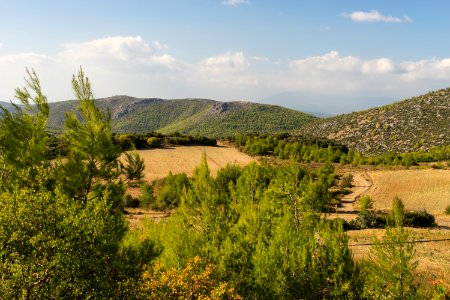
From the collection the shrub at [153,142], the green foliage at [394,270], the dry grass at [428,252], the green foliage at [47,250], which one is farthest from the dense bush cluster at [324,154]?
the green foliage at [47,250]

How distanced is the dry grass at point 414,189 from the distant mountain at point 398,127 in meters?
37.5

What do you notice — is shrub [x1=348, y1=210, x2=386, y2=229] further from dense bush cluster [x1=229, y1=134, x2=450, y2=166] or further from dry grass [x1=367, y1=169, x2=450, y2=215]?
dense bush cluster [x1=229, y1=134, x2=450, y2=166]

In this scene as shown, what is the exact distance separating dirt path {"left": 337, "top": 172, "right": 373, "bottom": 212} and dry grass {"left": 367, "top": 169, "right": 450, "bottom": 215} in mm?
1043

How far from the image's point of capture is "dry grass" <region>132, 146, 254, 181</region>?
2864 inches

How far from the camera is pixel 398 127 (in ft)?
375

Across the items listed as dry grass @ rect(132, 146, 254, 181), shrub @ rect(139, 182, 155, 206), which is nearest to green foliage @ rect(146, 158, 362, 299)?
shrub @ rect(139, 182, 155, 206)

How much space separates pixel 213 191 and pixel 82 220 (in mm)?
11228

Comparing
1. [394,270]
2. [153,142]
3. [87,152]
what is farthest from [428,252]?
[153,142]

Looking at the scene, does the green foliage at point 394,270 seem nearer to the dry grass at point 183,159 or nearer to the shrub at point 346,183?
the shrub at point 346,183

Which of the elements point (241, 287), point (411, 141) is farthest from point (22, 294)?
point (411, 141)

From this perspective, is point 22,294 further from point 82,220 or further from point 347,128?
point 347,128

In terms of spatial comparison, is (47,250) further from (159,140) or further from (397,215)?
(159,140)

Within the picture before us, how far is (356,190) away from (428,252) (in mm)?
31568

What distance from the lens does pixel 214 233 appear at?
65.8 ft
